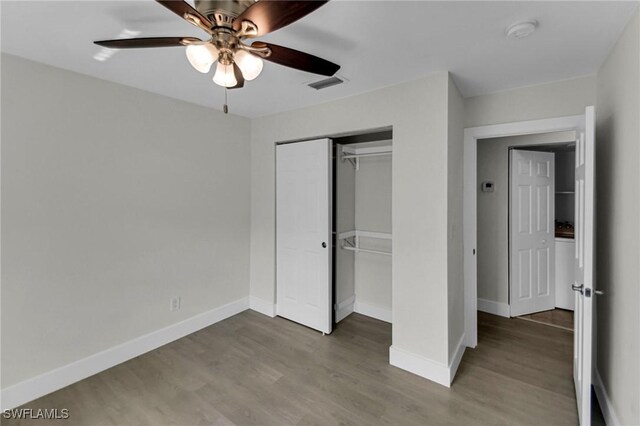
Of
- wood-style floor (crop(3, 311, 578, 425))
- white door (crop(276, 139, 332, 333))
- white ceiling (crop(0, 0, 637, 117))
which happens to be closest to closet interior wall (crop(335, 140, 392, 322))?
white door (crop(276, 139, 332, 333))

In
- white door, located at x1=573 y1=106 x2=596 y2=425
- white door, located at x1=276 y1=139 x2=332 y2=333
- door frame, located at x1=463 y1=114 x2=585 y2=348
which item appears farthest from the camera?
white door, located at x1=276 y1=139 x2=332 y2=333

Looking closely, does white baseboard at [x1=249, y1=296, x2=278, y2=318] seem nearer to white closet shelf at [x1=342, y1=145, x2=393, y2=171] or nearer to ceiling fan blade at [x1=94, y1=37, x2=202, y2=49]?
white closet shelf at [x1=342, y1=145, x2=393, y2=171]

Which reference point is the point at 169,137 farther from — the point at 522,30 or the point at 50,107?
the point at 522,30

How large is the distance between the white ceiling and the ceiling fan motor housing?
1.72ft

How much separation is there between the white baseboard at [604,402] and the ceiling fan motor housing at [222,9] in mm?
2946

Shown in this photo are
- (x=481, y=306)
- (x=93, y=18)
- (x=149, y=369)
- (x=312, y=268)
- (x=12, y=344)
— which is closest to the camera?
(x=93, y=18)

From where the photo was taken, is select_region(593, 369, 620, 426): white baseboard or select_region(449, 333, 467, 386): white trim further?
select_region(449, 333, 467, 386): white trim

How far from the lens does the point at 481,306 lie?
3.85 m

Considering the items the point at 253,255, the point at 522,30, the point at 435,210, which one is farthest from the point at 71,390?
the point at 522,30

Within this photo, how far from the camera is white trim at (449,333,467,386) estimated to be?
2.38 m

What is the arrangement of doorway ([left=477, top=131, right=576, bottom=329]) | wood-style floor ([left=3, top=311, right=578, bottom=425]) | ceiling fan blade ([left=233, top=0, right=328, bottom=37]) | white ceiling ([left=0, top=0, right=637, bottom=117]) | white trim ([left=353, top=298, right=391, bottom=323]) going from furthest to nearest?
1. doorway ([left=477, top=131, right=576, bottom=329])
2. white trim ([left=353, top=298, right=391, bottom=323])
3. wood-style floor ([left=3, top=311, right=578, bottom=425])
4. white ceiling ([left=0, top=0, right=637, bottom=117])
5. ceiling fan blade ([left=233, top=0, right=328, bottom=37])

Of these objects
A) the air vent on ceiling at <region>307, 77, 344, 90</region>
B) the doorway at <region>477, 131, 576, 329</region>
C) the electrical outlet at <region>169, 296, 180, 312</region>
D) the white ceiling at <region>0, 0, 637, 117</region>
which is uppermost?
the air vent on ceiling at <region>307, 77, 344, 90</region>

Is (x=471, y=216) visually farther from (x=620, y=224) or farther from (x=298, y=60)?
(x=298, y=60)

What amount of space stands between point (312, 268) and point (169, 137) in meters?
1.99
